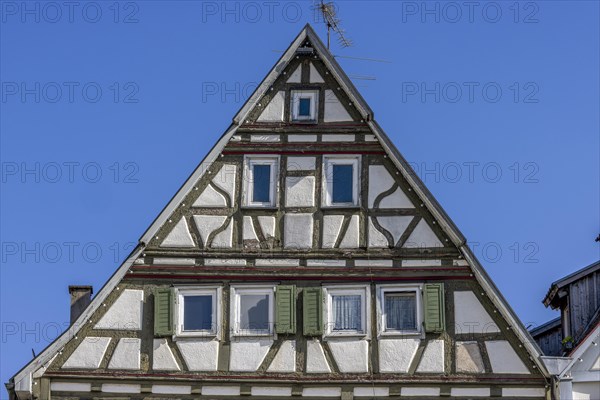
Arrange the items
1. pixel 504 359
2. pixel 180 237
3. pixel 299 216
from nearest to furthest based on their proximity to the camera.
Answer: pixel 504 359 → pixel 180 237 → pixel 299 216

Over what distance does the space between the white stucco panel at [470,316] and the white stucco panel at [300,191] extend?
124 inches

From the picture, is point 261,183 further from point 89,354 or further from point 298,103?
point 89,354

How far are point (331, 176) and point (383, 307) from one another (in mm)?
2603

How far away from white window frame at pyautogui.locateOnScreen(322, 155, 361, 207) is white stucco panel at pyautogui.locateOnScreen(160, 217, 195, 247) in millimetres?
2497

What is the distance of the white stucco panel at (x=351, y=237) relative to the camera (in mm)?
34250

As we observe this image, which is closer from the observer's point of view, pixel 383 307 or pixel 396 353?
pixel 396 353

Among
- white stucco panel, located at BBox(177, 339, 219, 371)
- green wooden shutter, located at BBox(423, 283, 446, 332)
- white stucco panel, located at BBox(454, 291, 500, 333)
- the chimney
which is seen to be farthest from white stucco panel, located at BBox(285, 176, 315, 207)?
the chimney

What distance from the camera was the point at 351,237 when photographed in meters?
34.3

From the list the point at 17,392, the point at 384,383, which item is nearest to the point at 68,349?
the point at 17,392

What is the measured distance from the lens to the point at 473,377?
3338cm

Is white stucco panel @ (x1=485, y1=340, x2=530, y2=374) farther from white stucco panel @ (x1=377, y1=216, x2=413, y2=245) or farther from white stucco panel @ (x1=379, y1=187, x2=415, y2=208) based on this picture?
white stucco panel @ (x1=379, y1=187, x2=415, y2=208)

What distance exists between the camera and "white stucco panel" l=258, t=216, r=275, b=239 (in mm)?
34344

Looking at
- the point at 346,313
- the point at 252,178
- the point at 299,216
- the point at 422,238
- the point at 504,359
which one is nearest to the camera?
the point at 504,359

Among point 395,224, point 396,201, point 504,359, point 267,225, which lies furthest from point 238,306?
point 504,359
